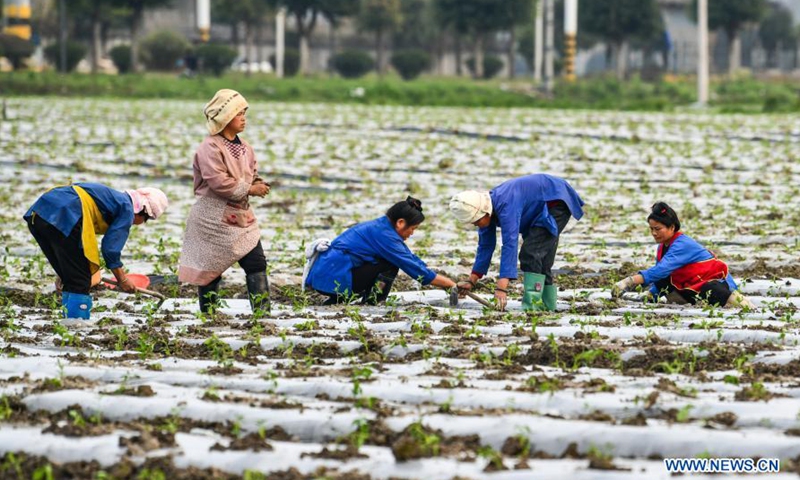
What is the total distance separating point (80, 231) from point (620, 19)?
4445 cm

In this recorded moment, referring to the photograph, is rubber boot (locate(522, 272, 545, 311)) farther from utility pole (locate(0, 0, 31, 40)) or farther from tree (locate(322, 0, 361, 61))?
tree (locate(322, 0, 361, 61))

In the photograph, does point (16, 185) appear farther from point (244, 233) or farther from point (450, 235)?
point (244, 233)

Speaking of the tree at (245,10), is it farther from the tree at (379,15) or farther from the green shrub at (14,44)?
the green shrub at (14,44)

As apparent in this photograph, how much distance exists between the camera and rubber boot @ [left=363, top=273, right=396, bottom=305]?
7.69 meters

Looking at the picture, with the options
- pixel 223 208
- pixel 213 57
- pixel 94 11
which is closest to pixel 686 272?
pixel 223 208

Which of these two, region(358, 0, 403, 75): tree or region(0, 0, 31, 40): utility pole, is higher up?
region(358, 0, 403, 75): tree

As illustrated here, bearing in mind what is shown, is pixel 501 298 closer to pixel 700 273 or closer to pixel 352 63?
pixel 700 273

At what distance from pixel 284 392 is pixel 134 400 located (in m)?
0.60

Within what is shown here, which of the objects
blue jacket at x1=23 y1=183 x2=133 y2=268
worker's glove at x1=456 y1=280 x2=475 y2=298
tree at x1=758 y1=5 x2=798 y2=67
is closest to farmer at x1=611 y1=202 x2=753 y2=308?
worker's glove at x1=456 y1=280 x2=475 y2=298

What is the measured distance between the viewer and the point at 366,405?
4.98m

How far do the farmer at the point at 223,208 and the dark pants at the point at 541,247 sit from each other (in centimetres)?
146

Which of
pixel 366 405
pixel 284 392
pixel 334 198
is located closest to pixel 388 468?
pixel 366 405

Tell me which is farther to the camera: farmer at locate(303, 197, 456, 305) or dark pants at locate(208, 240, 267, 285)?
farmer at locate(303, 197, 456, 305)

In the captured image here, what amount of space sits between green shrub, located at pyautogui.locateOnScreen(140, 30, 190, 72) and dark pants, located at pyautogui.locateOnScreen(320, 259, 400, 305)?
39.8 metres
